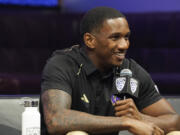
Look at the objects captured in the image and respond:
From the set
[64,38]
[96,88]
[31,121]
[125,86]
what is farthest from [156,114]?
[64,38]

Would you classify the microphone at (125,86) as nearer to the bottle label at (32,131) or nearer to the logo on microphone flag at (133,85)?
the logo on microphone flag at (133,85)

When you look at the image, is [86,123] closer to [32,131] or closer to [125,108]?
[125,108]

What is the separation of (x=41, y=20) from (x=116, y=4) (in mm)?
759

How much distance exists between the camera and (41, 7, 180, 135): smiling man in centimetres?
204

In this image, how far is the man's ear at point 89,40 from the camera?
231 centimetres

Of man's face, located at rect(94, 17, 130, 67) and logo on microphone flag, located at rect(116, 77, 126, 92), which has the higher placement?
man's face, located at rect(94, 17, 130, 67)

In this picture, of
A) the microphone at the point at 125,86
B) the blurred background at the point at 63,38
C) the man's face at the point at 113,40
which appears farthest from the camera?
the blurred background at the point at 63,38

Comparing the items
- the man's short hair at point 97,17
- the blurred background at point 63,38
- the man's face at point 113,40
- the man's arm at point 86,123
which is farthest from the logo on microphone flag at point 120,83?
the blurred background at point 63,38

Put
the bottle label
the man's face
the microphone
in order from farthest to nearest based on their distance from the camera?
the man's face, the microphone, the bottle label

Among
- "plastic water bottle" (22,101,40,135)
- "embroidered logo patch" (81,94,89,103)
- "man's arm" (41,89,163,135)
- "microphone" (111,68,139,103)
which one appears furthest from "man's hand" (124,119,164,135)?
"plastic water bottle" (22,101,40,135)

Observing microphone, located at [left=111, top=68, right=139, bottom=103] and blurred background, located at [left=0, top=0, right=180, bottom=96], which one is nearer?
microphone, located at [left=111, top=68, right=139, bottom=103]

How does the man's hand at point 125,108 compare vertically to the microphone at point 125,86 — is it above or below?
below

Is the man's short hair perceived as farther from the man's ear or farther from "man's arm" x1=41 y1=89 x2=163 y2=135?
"man's arm" x1=41 y1=89 x2=163 y2=135

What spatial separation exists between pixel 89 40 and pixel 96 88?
0.22 metres
